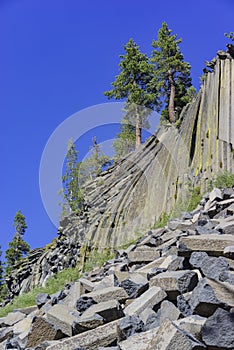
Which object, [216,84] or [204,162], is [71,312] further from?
[216,84]

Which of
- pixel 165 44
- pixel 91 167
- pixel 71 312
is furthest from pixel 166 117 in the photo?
pixel 71 312

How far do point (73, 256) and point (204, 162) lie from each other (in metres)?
5.20

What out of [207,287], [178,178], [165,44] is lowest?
[207,287]

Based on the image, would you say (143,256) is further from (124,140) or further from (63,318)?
(124,140)

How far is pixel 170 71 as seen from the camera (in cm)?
2375

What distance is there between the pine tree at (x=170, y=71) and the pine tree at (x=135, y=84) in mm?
656

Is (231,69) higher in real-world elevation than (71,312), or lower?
higher

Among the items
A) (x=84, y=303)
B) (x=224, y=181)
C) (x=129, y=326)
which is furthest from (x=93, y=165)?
(x=129, y=326)

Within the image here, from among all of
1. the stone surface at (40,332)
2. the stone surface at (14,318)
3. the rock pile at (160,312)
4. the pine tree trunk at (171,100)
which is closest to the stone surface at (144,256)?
the rock pile at (160,312)

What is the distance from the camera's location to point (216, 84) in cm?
1221

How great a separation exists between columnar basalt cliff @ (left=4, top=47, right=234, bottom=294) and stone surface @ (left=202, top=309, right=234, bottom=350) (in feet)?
25.9

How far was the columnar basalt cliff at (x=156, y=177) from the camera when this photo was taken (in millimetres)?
11299

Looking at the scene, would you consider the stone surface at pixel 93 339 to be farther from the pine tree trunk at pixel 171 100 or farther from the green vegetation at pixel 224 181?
the pine tree trunk at pixel 171 100

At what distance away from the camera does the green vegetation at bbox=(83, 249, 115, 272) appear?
34.7ft
